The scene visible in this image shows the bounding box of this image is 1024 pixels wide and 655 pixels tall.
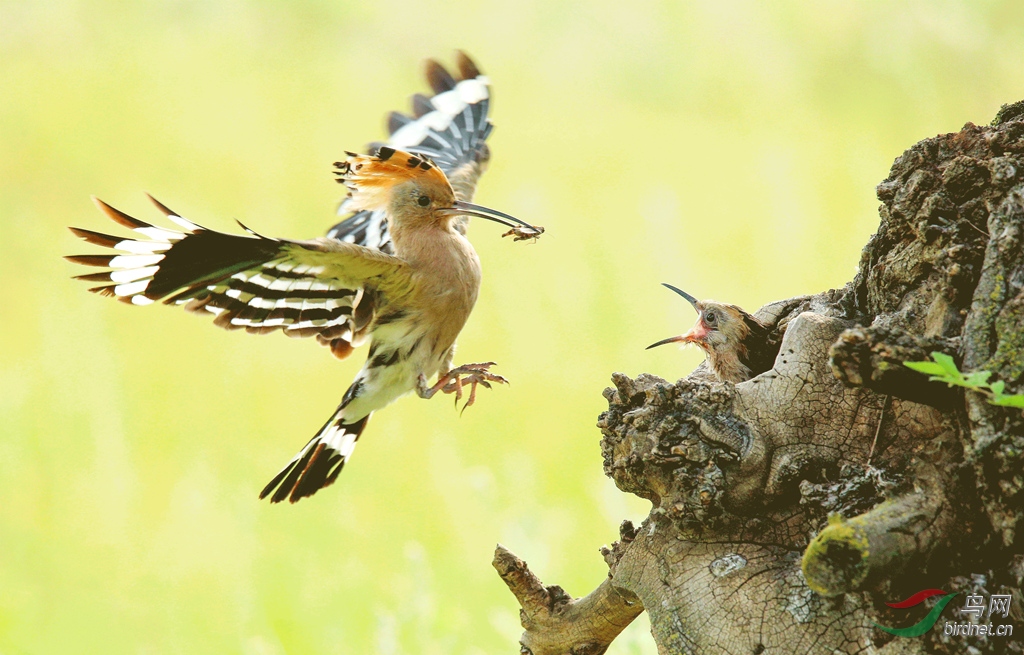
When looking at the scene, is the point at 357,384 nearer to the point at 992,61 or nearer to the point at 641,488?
the point at 641,488

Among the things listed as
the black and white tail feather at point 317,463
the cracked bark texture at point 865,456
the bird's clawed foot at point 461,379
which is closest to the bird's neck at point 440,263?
the bird's clawed foot at point 461,379

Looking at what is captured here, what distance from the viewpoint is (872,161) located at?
342 cm

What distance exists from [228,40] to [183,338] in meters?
1.26

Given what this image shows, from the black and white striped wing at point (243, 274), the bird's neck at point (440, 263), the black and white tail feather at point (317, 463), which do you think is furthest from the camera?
the black and white tail feather at point (317, 463)

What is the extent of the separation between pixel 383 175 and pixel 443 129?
2.18 ft

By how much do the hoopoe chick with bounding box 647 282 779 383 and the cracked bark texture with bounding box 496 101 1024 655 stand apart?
26 cm

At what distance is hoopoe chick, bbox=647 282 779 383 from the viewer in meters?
1.70

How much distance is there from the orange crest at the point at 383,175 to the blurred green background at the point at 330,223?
106cm

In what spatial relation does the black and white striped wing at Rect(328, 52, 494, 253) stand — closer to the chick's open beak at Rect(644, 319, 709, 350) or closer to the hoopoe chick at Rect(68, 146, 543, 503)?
the hoopoe chick at Rect(68, 146, 543, 503)

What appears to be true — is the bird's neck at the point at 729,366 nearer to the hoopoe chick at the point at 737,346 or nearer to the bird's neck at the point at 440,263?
the hoopoe chick at the point at 737,346

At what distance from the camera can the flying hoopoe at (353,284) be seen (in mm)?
1621

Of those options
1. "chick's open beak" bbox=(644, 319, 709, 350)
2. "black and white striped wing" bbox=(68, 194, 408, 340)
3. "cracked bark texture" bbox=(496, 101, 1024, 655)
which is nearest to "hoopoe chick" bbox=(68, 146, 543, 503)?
"black and white striped wing" bbox=(68, 194, 408, 340)

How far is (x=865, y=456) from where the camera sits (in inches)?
48.9

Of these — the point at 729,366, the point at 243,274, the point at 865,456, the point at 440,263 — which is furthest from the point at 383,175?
the point at 865,456
